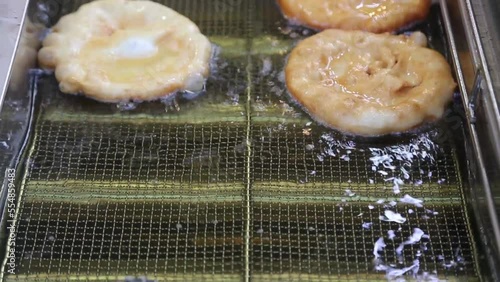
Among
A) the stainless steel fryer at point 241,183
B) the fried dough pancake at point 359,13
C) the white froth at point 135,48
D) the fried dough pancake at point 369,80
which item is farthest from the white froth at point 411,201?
the white froth at point 135,48

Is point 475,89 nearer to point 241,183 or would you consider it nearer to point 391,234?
point 391,234

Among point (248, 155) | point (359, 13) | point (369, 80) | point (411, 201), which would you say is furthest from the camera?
point (359, 13)

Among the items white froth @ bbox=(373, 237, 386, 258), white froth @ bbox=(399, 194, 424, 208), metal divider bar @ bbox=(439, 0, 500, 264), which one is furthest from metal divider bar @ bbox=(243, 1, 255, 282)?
metal divider bar @ bbox=(439, 0, 500, 264)

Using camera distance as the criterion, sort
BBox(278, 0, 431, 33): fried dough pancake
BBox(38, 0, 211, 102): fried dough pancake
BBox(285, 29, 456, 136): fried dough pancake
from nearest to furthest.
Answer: BBox(285, 29, 456, 136): fried dough pancake < BBox(38, 0, 211, 102): fried dough pancake < BBox(278, 0, 431, 33): fried dough pancake

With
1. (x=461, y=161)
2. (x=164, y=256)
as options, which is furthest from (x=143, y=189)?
(x=461, y=161)

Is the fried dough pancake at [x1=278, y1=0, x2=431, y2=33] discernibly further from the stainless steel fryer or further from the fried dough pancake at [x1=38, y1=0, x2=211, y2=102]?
the fried dough pancake at [x1=38, y1=0, x2=211, y2=102]

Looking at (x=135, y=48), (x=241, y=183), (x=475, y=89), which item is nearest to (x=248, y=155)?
(x=241, y=183)
